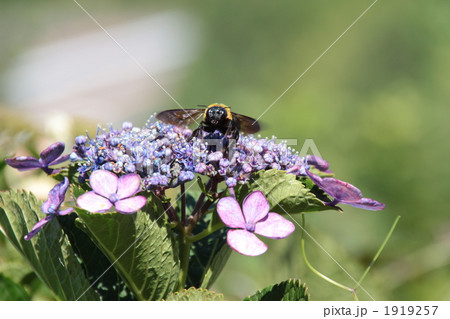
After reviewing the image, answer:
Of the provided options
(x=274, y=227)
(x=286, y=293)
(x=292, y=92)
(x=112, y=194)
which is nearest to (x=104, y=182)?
(x=112, y=194)

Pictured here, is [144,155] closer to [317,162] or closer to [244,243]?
[244,243]

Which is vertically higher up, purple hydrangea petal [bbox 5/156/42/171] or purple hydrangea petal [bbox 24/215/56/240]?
purple hydrangea petal [bbox 5/156/42/171]

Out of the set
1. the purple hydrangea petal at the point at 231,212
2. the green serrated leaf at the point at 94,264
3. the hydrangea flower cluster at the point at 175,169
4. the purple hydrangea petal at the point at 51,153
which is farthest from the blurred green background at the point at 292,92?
the purple hydrangea petal at the point at 231,212

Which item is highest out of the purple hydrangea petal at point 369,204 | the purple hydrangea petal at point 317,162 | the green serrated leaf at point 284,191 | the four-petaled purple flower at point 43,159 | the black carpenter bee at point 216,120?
the black carpenter bee at point 216,120

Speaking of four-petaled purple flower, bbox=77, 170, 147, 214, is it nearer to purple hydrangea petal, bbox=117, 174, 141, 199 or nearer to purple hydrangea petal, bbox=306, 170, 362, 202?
purple hydrangea petal, bbox=117, 174, 141, 199

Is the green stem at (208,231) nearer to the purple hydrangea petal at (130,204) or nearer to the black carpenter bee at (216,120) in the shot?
the purple hydrangea petal at (130,204)

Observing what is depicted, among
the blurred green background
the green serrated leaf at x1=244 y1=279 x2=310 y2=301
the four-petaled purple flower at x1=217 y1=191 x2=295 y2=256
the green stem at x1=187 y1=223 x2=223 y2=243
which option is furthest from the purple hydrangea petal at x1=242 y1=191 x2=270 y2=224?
the blurred green background
